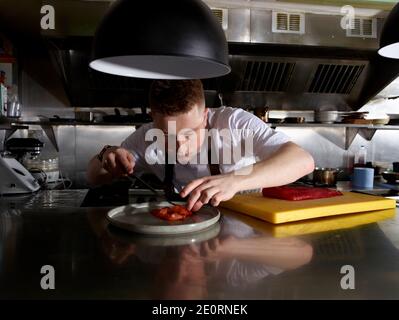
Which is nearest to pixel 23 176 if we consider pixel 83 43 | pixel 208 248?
pixel 83 43

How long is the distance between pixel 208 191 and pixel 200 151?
0.61 meters

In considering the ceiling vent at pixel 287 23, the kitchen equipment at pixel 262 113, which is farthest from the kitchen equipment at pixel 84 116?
the ceiling vent at pixel 287 23

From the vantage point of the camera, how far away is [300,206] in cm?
120

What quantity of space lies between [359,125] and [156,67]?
2372 mm

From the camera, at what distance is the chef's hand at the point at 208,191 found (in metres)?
1.05

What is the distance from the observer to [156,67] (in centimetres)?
112

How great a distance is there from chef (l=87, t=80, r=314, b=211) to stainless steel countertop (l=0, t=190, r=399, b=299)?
0.15 m

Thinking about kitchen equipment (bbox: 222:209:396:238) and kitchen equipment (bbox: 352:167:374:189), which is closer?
kitchen equipment (bbox: 222:209:396:238)

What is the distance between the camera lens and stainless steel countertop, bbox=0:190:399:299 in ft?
2.10

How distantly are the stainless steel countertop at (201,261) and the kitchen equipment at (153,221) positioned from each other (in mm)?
24

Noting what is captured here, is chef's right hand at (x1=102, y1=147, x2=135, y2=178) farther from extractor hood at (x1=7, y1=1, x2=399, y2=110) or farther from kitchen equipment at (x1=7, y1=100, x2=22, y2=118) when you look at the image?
kitchen equipment at (x1=7, y1=100, x2=22, y2=118)

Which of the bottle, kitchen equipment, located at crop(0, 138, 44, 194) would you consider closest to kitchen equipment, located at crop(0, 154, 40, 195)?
kitchen equipment, located at crop(0, 138, 44, 194)
